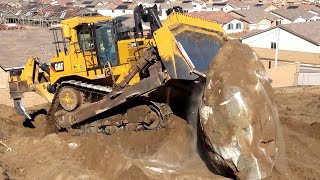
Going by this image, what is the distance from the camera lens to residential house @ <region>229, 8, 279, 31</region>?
→ 55.4 metres

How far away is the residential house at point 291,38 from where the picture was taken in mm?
33875

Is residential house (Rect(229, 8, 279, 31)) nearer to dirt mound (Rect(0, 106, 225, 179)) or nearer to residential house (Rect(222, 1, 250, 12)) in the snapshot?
residential house (Rect(222, 1, 250, 12))

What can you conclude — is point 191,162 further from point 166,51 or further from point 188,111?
point 166,51

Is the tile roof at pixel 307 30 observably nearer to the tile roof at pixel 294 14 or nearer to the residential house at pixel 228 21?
the residential house at pixel 228 21

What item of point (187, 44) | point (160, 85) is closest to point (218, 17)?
point (187, 44)

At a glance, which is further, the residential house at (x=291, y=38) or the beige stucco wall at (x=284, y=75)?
the residential house at (x=291, y=38)

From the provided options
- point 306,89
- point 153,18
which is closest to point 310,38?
point 306,89

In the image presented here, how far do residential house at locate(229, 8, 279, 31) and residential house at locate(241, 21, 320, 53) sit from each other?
18333mm

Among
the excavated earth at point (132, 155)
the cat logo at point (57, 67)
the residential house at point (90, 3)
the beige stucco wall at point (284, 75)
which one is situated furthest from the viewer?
the residential house at point (90, 3)

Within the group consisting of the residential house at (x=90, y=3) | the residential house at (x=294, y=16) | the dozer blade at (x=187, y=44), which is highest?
the residential house at (x=90, y=3)

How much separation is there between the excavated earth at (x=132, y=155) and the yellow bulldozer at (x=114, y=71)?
0.43 m

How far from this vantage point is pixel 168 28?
9.30 m

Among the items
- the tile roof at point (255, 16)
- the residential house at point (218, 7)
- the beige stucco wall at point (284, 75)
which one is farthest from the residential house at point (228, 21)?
the beige stucco wall at point (284, 75)

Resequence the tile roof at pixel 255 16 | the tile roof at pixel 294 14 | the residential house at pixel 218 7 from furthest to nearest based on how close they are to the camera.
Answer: the residential house at pixel 218 7, the tile roof at pixel 294 14, the tile roof at pixel 255 16
